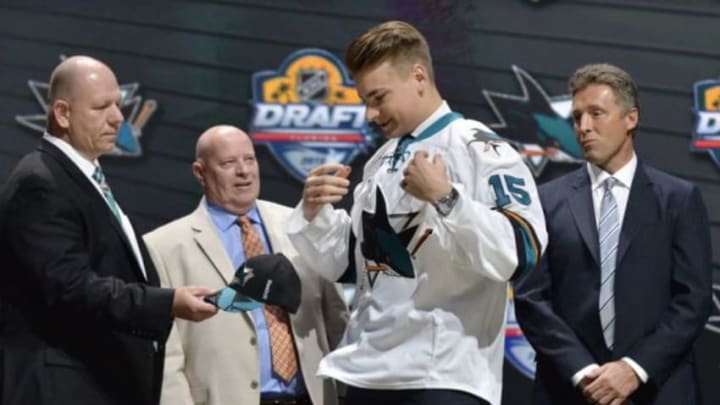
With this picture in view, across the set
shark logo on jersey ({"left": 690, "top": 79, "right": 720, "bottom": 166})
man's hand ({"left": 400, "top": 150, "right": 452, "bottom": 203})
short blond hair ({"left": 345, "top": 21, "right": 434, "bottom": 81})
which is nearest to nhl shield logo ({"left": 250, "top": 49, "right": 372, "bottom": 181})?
shark logo on jersey ({"left": 690, "top": 79, "right": 720, "bottom": 166})

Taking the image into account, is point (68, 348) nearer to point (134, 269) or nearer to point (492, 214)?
point (134, 269)

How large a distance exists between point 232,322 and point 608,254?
1.08 metres

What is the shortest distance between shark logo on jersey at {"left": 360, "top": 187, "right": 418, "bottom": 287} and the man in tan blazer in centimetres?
64

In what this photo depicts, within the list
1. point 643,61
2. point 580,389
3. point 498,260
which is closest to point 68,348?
point 498,260

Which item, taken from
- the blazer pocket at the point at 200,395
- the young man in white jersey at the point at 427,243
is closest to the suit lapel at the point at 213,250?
the blazer pocket at the point at 200,395

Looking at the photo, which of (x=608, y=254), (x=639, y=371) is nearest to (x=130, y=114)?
(x=608, y=254)

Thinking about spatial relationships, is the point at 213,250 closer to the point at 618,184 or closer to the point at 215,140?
the point at 215,140

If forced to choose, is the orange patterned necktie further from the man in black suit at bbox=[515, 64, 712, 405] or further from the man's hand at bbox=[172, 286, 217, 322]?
the man in black suit at bbox=[515, 64, 712, 405]

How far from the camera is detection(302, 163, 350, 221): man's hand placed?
335cm

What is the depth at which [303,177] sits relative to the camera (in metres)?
5.21

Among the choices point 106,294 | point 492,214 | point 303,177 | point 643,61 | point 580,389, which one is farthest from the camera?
point 303,177

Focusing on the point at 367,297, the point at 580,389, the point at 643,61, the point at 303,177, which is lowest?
the point at 580,389

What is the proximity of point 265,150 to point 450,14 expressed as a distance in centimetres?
88

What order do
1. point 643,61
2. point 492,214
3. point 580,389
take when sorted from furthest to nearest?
point 643,61 → point 580,389 → point 492,214
